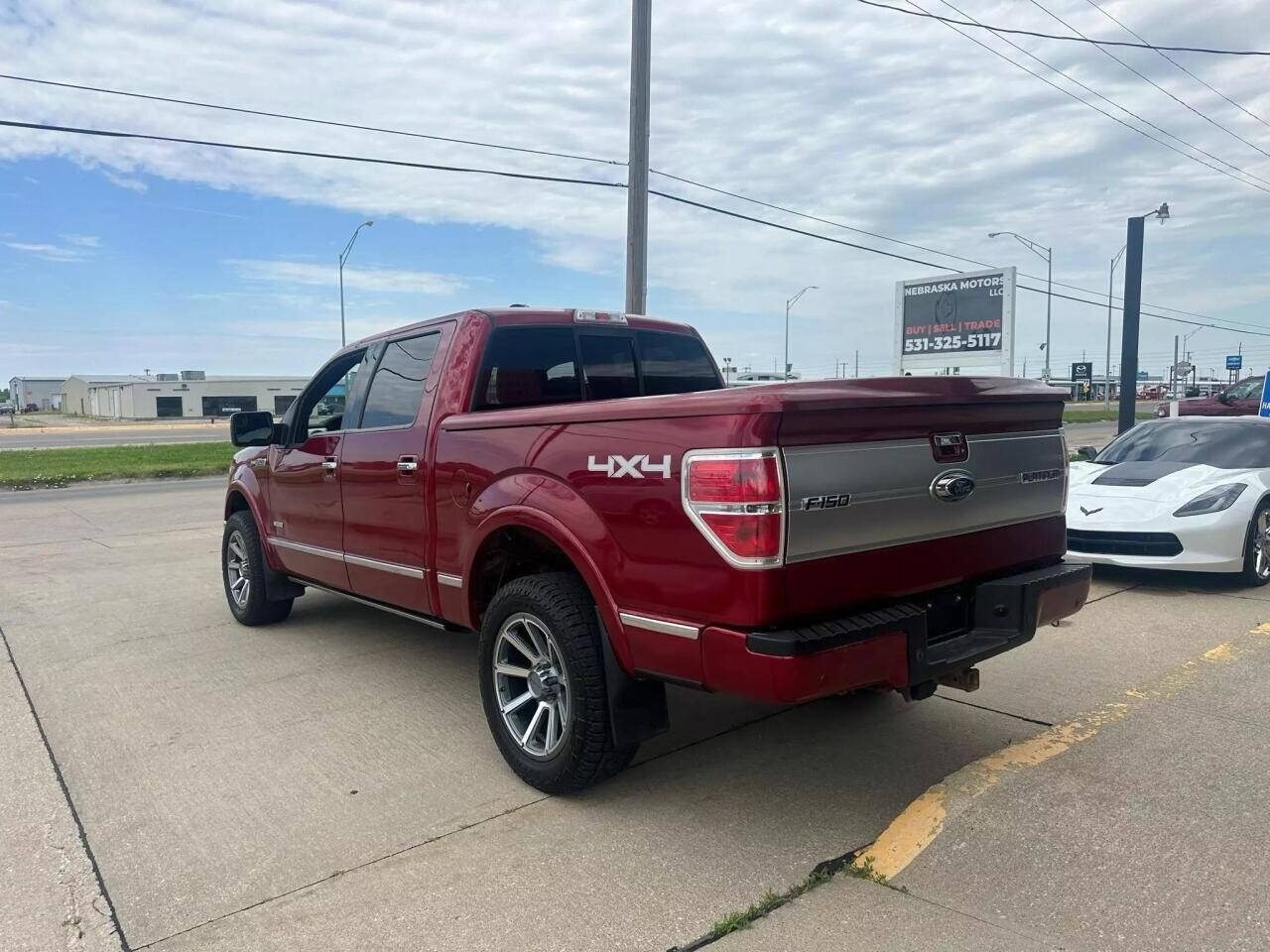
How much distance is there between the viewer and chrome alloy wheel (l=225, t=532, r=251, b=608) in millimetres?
6580

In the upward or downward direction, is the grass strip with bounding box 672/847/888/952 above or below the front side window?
below

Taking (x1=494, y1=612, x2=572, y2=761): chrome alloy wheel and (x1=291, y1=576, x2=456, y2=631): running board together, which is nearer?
(x1=494, y1=612, x2=572, y2=761): chrome alloy wheel

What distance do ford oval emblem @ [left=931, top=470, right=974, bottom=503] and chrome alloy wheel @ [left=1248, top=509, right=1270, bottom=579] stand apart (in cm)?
520

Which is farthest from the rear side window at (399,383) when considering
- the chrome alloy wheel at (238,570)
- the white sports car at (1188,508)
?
the white sports car at (1188,508)

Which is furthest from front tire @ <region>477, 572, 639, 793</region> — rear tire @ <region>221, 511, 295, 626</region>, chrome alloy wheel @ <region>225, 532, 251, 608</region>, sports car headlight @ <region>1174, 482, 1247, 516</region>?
sports car headlight @ <region>1174, 482, 1247, 516</region>

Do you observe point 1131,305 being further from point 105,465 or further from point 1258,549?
point 105,465

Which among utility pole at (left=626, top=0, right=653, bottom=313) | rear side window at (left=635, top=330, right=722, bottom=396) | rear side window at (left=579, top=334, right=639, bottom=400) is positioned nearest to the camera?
rear side window at (left=579, top=334, right=639, bottom=400)

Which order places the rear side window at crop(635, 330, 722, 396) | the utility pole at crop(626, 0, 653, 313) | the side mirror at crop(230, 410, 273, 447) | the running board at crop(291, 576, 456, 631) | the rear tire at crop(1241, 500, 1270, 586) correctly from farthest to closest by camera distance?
the utility pole at crop(626, 0, 653, 313)
the rear tire at crop(1241, 500, 1270, 586)
the side mirror at crop(230, 410, 273, 447)
the rear side window at crop(635, 330, 722, 396)
the running board at crop(291, 576, 456, 631)

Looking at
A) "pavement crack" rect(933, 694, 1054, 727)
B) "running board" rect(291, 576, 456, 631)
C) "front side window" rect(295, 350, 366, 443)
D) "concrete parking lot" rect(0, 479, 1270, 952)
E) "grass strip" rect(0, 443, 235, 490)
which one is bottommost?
"concrete parking lot" rect(0, 479, 1270, 952)

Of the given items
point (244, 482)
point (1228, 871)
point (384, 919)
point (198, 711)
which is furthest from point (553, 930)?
point (244, 482)

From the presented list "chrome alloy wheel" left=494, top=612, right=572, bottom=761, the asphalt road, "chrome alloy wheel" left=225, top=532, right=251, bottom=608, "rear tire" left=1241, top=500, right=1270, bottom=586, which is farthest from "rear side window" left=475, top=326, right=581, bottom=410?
the asphalt road

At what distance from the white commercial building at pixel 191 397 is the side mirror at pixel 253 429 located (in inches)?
2789

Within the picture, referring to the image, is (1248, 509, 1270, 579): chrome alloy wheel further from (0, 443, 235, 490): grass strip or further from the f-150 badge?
(0, 443, 235, 490): grass strip

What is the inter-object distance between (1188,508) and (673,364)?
456cm
